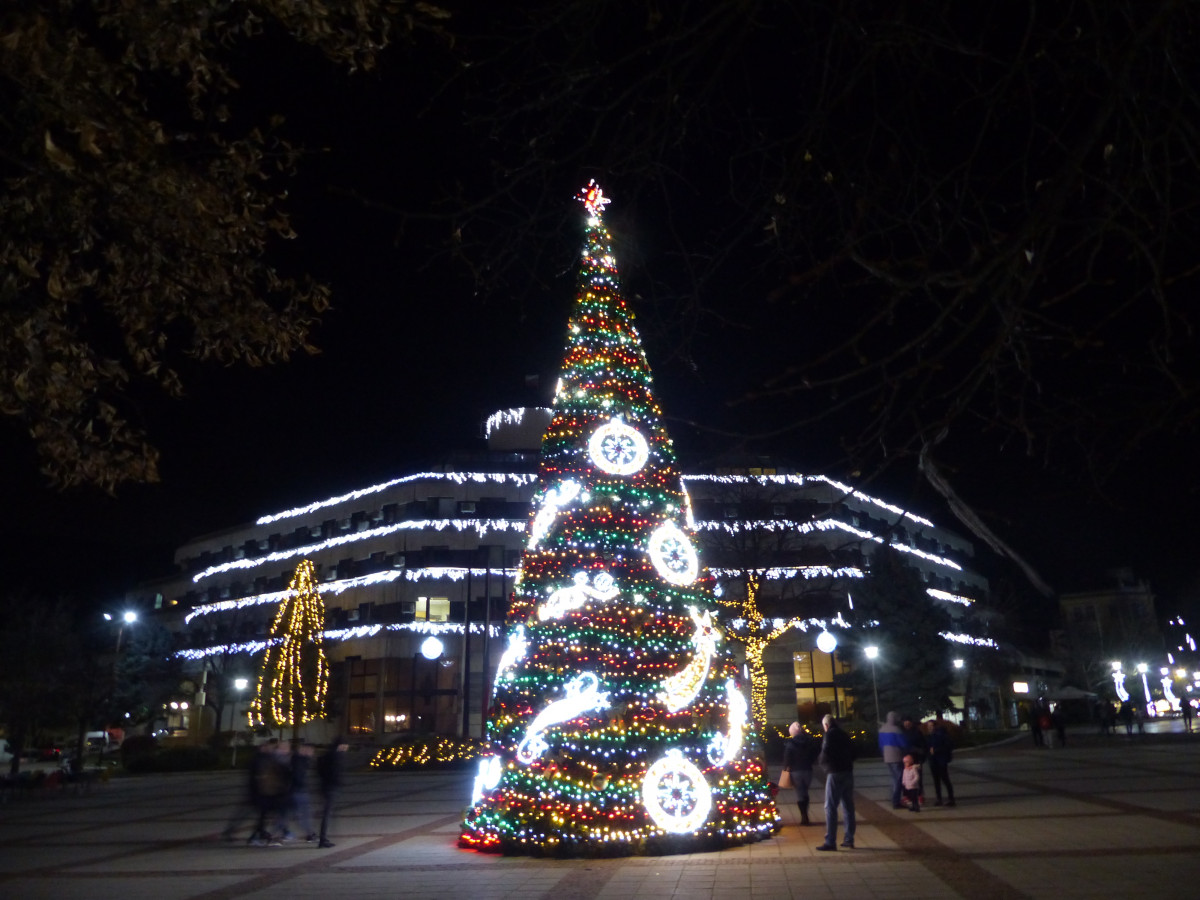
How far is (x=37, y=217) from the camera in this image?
6500mm

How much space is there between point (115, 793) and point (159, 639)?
124 feet

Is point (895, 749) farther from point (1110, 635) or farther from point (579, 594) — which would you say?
point (1110, 635)

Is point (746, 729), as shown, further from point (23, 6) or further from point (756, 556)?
point (756, 556)

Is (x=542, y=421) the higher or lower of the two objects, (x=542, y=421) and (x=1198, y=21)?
the higher

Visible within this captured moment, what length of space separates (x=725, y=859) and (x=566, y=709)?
2.57 meters

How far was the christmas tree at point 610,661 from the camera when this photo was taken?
11711mm

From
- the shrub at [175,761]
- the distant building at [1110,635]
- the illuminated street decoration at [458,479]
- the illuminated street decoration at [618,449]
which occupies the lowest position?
the shrub at [175,761]

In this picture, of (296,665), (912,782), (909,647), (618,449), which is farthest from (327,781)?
(909,647)

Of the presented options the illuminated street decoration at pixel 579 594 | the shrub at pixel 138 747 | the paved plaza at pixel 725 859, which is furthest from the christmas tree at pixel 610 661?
the shrub at pixel 138 747

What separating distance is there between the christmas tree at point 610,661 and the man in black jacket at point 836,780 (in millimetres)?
1219

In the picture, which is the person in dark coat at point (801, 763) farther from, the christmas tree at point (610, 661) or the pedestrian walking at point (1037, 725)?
the pedestrian walking at point (1037, 725)

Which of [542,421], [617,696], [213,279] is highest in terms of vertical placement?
[542,421]

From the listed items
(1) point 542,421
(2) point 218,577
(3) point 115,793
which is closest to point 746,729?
(3) point 115,793

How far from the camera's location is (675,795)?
38.7ft
